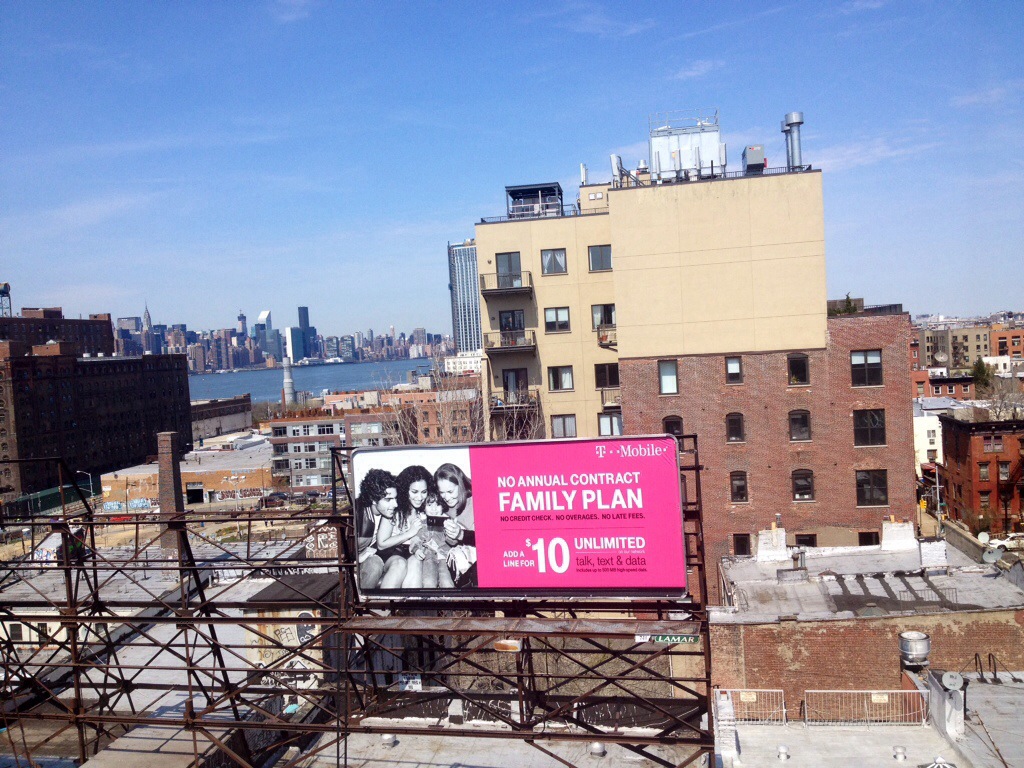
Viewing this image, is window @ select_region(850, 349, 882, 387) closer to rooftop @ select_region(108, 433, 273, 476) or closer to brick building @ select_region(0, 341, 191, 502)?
rooftop @ select_region(108, 433, 273, 476)

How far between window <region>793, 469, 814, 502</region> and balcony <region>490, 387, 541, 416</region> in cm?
1128

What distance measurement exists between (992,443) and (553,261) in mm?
30572

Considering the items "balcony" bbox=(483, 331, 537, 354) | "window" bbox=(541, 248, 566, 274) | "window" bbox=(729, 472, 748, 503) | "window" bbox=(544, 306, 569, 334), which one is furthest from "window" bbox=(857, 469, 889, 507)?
"window" bbox=(541, 248, 566, 274)

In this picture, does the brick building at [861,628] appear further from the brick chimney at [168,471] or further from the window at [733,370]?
the brick chimney at [168,471]

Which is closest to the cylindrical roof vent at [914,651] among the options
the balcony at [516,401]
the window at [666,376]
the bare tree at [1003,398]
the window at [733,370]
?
the window at [733,370]

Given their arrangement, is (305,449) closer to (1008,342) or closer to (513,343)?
(513,343)

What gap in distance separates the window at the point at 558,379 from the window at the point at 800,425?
990cm

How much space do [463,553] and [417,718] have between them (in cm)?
444

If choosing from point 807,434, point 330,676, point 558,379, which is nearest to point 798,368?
point 807,434

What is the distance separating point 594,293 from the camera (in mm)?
33625

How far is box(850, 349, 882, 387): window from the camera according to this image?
89.5 ft

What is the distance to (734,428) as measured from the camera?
28.3m

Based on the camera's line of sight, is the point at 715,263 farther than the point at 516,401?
No

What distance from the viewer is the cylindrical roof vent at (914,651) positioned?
1614 cm
